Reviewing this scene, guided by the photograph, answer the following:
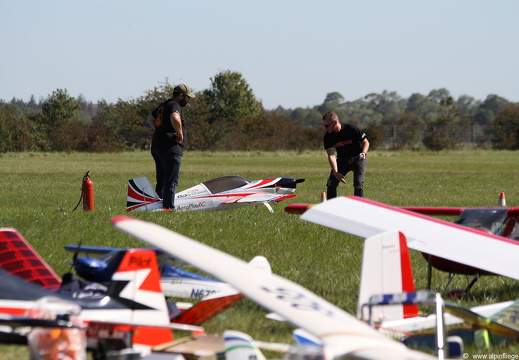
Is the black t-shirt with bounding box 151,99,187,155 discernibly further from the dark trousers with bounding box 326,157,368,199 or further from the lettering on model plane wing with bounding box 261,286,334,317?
the lettering on model plane wing with bounding box 261,286,334,317

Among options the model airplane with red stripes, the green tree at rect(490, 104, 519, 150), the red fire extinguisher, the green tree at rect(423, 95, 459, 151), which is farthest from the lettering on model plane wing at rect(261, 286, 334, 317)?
Answer: the green tree at rect(490, 104, 519, 150)

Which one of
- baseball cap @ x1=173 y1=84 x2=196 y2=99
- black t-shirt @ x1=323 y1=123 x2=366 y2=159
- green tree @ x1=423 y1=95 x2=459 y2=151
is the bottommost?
green tree @ x1=423 y1=95 x2=459 y2=151

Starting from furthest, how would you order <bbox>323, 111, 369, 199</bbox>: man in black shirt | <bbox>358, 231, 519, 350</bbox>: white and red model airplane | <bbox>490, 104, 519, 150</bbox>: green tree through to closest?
<bbox>490, 104, 519, 150</bbox>: green tree, <bbox>323, 111, 369, 199</bbox>: man in black shirt, <bbox>358, 231, 519, 350</bbox>: white and red model airplane

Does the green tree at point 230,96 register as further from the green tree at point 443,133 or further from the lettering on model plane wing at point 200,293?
the lettering on model plane wing at point 200,293

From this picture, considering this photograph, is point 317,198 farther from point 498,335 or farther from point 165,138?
point 498,335

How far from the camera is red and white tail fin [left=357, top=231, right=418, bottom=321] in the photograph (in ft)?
16.0

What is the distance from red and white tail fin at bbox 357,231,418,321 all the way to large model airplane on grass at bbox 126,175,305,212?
7758 millimetres

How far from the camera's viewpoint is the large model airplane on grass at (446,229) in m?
5.84

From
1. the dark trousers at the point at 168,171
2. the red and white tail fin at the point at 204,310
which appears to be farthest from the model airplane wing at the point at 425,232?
the dark trousers at the point at 168,171

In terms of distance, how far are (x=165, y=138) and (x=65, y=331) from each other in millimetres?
8912

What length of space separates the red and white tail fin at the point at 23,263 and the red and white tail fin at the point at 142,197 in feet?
23.1

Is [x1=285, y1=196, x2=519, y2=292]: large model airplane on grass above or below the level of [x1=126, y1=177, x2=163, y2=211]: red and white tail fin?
above

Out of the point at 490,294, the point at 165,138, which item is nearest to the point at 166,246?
the point at 490,294

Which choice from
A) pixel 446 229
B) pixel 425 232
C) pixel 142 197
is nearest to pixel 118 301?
pixel 425 232
